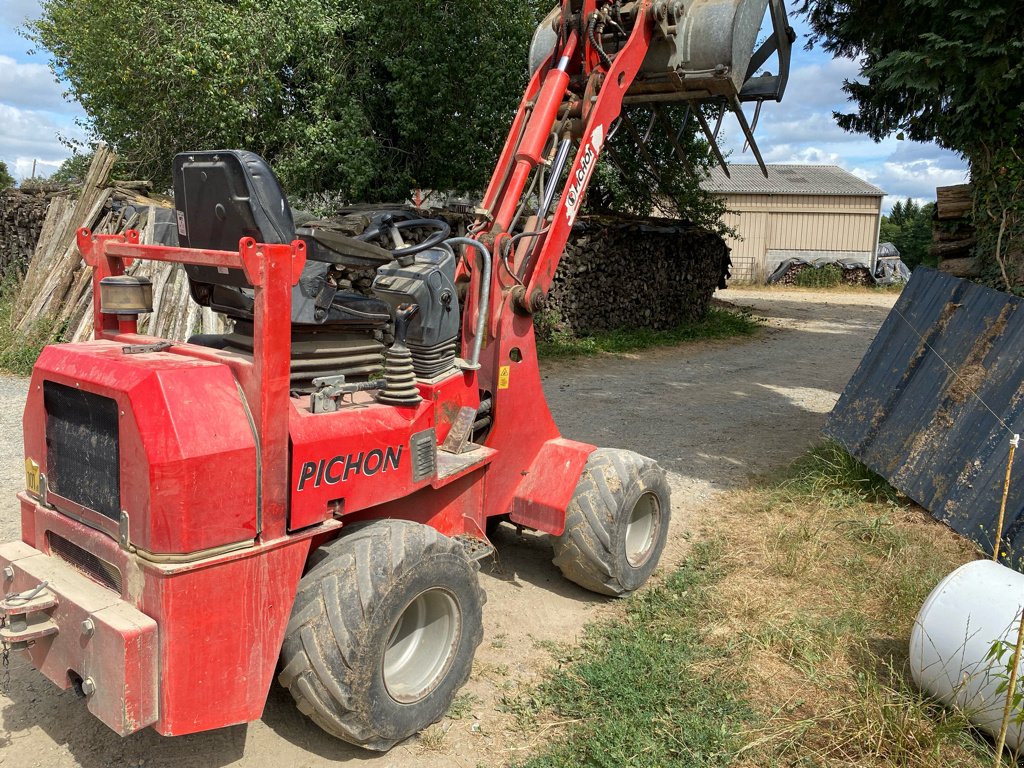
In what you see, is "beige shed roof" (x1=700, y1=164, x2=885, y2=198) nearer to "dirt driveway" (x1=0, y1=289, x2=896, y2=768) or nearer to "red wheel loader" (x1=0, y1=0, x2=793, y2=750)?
"dirt driveway" (x1=0, y1=289, x2=896, y2=768)

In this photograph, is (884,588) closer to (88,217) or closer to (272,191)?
(272,191)

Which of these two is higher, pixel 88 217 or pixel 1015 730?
pixel 88 217

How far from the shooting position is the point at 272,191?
303cm

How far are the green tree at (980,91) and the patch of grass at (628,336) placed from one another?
21.6 ft

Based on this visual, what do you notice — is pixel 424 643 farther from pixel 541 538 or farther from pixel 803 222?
pixel 803 222

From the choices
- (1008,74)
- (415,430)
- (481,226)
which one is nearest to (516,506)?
(415,430)

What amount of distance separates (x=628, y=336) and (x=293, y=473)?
1130cm

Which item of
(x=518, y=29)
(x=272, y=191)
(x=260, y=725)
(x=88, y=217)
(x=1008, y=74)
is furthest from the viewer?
(x=518, y=29)

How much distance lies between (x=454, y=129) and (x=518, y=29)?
1805 millimetres

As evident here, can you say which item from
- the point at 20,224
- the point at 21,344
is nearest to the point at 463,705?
the point at 21,344

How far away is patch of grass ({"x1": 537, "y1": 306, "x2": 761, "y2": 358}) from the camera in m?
12.5

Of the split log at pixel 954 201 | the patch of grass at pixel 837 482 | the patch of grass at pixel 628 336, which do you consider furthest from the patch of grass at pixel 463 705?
the patch of grass at pixel 628 336

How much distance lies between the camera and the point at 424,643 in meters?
3.30

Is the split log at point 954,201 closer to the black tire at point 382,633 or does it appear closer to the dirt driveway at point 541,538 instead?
the dirt driveway at point 541,538
